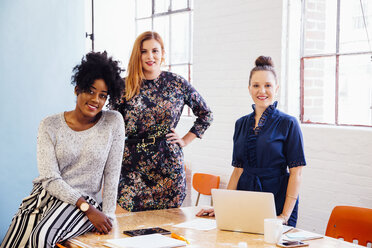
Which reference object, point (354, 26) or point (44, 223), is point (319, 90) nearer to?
point (354, 26)

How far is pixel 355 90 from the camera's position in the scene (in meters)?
3.82

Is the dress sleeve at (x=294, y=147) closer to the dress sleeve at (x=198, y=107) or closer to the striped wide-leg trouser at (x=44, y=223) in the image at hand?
the dress sleeve at (x=198, y=107)

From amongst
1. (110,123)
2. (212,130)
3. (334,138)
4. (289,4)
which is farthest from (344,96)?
(110,123)

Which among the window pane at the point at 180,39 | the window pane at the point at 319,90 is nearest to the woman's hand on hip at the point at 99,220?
the window pane at the point at 319,90

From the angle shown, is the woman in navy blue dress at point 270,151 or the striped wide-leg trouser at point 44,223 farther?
the woman in navy blue dress at point 270,151

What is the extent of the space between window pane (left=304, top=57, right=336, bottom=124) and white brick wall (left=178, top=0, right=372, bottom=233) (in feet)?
0.57

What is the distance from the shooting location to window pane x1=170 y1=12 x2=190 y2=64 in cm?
564

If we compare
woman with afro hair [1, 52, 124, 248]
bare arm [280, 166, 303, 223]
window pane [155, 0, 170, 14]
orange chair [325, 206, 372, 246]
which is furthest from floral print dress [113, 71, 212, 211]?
window pane [155, 0, 170, 14]

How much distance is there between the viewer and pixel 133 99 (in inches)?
114

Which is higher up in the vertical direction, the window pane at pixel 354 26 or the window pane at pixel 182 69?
the window pane at pixel 354 26

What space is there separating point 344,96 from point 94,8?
3444 millimetres

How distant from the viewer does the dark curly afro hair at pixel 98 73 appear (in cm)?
233

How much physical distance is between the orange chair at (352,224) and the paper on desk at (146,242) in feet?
3.56

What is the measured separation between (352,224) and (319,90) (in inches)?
70.3
